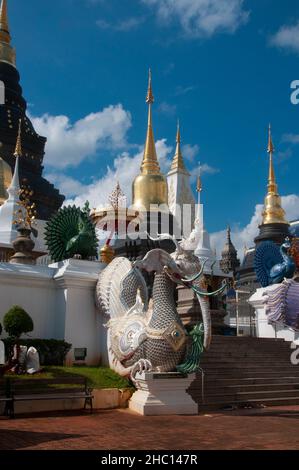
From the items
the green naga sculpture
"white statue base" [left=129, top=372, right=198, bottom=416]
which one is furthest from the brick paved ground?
the green naga sculpture

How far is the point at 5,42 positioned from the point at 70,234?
80.2 feet

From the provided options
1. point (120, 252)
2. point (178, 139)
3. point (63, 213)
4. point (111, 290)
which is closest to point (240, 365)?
point (111, 290)

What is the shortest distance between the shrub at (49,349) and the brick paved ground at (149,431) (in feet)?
9.76

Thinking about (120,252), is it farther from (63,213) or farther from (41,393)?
(41,393)

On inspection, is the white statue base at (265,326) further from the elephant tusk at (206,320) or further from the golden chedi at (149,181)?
the golden chedi at (149,181)

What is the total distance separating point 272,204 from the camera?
40719 mm

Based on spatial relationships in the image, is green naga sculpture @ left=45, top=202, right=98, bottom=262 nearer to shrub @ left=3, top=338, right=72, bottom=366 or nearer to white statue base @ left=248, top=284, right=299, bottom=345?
shrub @ left=3, top=338, right=72, bottom=366

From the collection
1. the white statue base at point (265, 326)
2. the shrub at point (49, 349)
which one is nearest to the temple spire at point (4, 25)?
the white statue base at point (265, 326)

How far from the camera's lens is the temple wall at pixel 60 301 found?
13773 mm

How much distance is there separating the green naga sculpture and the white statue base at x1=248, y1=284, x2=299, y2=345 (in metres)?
6.31

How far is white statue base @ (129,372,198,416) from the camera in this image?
1020 cm
